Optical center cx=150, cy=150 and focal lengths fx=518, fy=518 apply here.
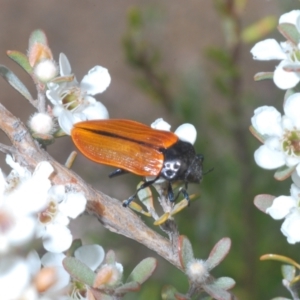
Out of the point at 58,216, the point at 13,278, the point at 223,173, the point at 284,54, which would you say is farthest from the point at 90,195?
the point at 223,173

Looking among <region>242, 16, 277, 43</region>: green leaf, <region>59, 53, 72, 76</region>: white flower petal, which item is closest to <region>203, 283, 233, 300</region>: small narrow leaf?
<region>59, 53, 72, 76</region>: white flower petal

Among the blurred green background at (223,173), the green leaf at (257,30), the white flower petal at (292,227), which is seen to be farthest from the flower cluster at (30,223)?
the green leaf at (257,30)

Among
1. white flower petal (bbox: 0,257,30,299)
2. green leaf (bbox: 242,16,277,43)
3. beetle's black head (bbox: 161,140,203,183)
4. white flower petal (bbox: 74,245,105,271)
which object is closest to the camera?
white flower petal (bbox: 0,257,30,299)

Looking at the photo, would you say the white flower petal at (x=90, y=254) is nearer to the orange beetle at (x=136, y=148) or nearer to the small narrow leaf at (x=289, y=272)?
the orange beetle at (x=136, y=148)

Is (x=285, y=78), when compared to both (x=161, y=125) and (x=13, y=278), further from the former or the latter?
(x=13, y=278)

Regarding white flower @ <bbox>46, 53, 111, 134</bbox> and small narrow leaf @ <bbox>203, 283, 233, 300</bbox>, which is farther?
white flower @ <bbox>46, 53, 111, 134</bbox>

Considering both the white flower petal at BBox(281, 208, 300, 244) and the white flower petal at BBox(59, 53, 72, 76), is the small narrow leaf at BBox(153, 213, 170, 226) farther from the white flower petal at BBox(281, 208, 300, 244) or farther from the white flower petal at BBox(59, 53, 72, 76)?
the white flower petal at BBox(59, 53, 72, 76)

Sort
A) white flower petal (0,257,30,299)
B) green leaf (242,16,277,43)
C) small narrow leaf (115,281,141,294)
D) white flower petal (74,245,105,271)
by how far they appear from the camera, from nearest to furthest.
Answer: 1. white flower petal (0,257,30,299)
2. small narrow leaf (115,281,141,294)
3. white flower petal (74,245,105,271)
4. green leaf (242,16,277,43)
